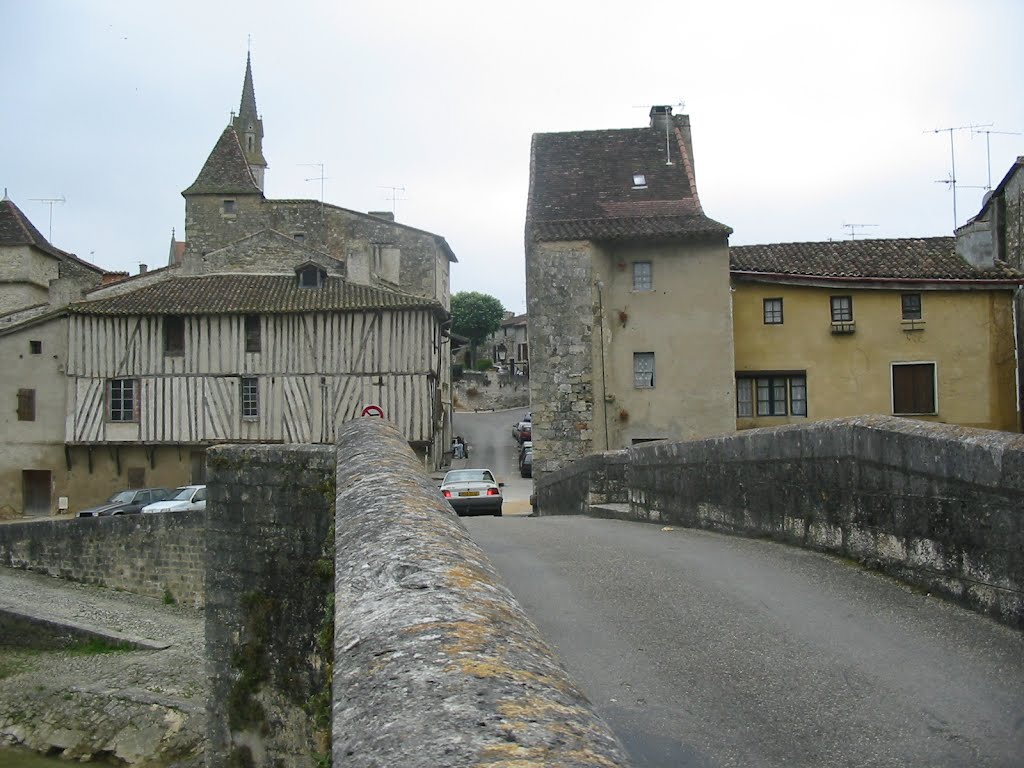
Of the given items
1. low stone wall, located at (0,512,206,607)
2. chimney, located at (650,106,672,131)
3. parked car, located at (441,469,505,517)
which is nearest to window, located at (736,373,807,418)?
chimney, located at (650,106,672,131)

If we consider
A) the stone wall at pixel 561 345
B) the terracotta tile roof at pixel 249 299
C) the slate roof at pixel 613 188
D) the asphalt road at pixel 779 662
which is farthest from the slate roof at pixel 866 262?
the asphalt road at pixel 779 662

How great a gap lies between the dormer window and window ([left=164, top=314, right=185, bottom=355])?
4187 mm

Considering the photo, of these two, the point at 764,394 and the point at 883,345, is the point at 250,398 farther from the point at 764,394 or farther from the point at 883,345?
the point at 883,345

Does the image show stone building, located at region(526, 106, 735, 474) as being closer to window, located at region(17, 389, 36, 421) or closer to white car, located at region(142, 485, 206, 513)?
white car, located at region(142, 485, 206, 513)

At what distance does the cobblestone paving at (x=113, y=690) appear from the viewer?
1612cm

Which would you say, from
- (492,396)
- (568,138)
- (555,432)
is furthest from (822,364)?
(492,396)

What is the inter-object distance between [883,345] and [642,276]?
694 centimetres

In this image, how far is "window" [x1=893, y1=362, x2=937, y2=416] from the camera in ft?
98.3

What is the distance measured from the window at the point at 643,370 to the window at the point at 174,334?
613 inches

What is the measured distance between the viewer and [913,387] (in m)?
30.0

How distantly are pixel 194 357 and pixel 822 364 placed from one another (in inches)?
788

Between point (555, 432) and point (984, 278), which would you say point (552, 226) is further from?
point (984, 278)

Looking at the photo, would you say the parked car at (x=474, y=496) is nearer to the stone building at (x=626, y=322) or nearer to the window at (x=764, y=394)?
the stone building at (x=626, y=322)

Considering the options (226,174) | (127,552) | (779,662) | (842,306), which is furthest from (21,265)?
(779,662)
